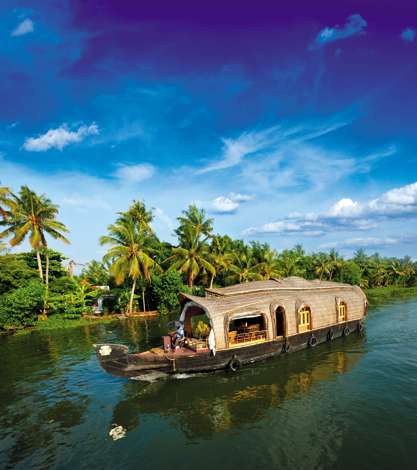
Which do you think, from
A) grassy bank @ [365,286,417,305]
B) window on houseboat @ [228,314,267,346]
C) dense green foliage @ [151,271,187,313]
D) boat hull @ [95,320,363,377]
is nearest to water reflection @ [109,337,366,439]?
boat hull @ [95,320,363,377]

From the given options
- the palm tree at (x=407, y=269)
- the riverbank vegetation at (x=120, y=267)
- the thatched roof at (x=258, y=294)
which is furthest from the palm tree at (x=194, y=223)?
the palm tree at (x=407, y=269)

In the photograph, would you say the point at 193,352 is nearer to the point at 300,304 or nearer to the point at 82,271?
the point at 300,304

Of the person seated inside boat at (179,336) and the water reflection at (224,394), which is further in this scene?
the person seated inside boat at (179,336)

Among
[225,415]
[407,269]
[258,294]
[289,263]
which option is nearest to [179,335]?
[258,294]

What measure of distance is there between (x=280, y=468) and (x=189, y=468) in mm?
2046

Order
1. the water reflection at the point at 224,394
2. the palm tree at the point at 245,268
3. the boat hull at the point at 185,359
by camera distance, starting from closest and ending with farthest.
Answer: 1. the water reflection at the point at 224,394
2. the boat hull at the point at 185,359
3. the palm tree at the point at 245,268

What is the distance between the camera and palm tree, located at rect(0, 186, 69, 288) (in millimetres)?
24672

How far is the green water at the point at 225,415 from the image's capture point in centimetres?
748

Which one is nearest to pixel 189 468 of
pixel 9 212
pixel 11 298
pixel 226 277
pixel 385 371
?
pixel 385 371

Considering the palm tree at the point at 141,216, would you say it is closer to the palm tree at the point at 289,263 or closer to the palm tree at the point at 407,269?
the palm tree at the point at 289,263

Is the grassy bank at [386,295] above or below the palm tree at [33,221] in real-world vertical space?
below

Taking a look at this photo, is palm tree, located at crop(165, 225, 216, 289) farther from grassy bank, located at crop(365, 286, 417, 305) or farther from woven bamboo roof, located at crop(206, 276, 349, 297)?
grassy bank, located at crop(365, 286, 417, 305)

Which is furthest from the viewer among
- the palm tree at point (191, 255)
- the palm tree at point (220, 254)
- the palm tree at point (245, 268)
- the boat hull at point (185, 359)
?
the palm tree at point (245, 268)

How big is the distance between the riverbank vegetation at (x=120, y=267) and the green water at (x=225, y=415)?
33.0 feet
